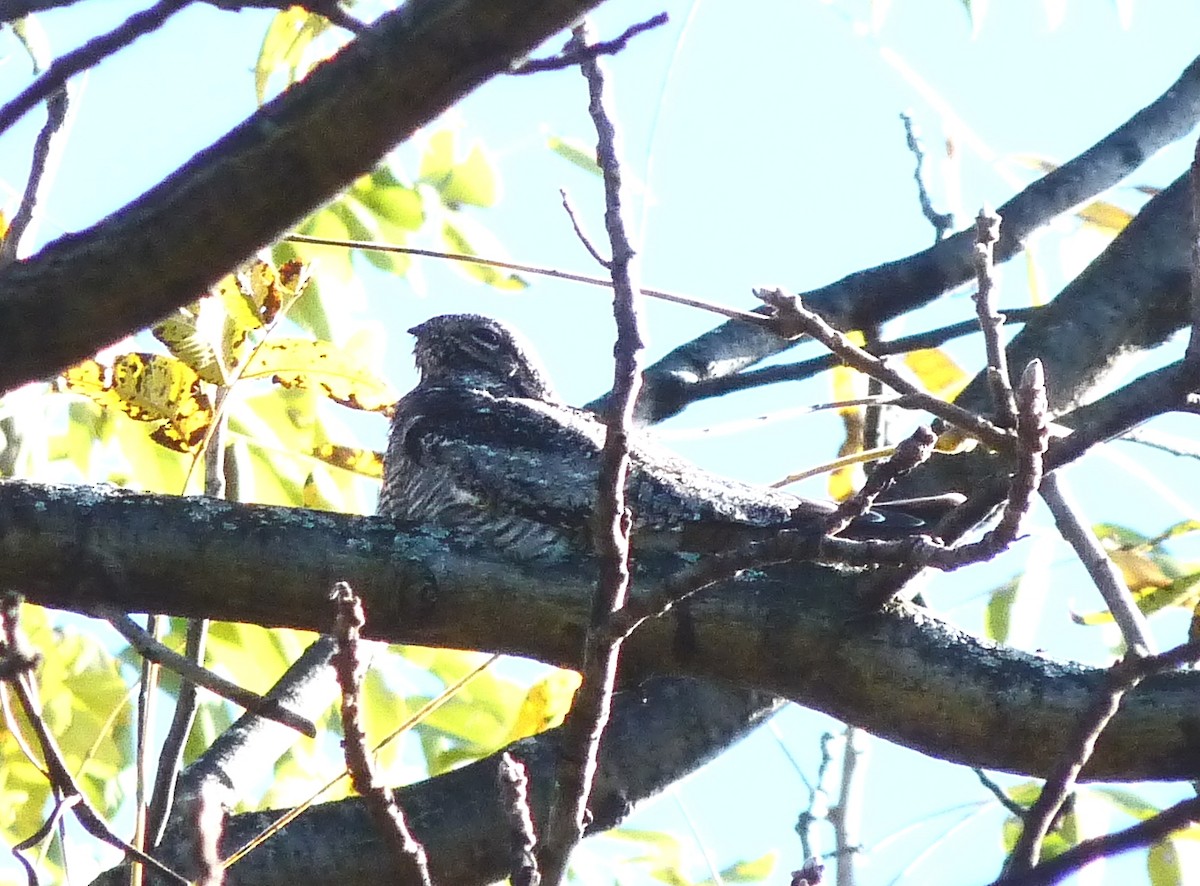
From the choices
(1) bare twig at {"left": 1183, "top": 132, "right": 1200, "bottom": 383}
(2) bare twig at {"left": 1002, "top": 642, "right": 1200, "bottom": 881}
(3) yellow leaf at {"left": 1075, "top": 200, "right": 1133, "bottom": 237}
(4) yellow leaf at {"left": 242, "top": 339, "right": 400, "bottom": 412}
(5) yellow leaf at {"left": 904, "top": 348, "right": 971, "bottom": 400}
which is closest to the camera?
(2) bare twig at {"left": 1002, "top": 642, "right": 1200, "bottom": 881}

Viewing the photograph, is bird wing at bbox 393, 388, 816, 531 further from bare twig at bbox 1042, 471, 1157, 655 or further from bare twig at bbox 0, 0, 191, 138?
bare twig at bbox 0, 0, 191, 138

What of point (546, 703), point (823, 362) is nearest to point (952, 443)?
point (823, 362)

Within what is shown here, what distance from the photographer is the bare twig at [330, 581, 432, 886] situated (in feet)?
4.13

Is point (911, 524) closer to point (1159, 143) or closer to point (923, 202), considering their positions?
point (923, 202)

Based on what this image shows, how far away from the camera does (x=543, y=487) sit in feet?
11.0

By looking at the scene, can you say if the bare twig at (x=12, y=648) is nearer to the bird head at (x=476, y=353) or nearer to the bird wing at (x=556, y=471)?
the bird wing at (x=556, y=471)

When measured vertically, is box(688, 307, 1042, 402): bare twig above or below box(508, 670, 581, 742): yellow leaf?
above

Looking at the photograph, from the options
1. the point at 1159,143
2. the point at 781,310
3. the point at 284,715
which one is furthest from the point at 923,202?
the point at 284,715

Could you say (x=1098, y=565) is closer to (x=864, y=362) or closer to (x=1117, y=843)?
(x=864, y=362)

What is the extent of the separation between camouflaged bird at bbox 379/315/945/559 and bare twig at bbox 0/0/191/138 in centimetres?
143

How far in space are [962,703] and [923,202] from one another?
1.91m

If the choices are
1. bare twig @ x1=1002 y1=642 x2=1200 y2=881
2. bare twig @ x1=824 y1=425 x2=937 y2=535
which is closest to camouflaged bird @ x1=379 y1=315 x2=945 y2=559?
bare twig @ x1=824 y1=425 x2=937 y2=535

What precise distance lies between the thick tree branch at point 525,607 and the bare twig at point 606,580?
72 centimetres

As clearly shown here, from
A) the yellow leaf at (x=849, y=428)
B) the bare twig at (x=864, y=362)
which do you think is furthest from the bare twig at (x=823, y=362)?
the bare twig at (x=864, y=362)
